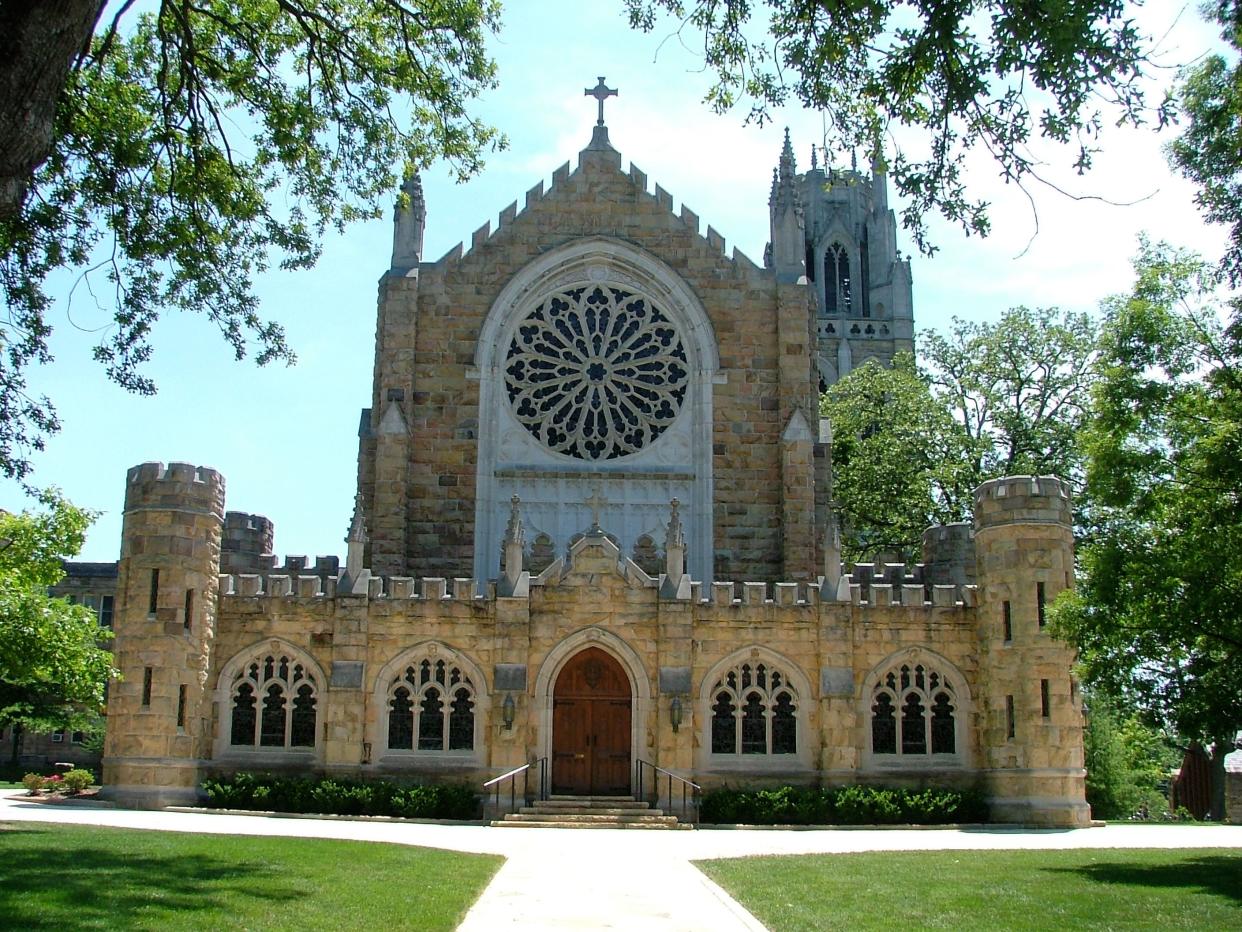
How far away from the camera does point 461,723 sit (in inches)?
987

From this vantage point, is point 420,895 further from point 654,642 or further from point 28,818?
point 654,642

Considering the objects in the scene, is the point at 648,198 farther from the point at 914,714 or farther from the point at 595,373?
the point at 914,714

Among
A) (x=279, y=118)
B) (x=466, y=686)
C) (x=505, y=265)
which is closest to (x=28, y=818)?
(x=466, y=686)

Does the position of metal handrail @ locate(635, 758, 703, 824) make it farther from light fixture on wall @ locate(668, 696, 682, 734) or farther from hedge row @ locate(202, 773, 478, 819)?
hedge row @ locate(202, 773, 478, 819)

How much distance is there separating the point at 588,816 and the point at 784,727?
4576 mm

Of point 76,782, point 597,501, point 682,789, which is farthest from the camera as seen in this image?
point 597,501

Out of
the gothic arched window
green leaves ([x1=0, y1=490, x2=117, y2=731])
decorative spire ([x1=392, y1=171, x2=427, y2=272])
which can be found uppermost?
the gothic arched window

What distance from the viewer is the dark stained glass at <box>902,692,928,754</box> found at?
25328 millimetres

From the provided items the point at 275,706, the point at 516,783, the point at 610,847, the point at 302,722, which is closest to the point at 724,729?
the point at 516,783

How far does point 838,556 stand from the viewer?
84.6 ft

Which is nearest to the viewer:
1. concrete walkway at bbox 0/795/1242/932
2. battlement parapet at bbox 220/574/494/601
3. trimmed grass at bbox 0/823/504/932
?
trimmed grass at bbox 0/823/504/932

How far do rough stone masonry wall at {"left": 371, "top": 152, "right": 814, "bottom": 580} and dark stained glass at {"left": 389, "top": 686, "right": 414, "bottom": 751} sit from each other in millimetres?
4507

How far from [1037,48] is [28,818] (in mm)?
17210

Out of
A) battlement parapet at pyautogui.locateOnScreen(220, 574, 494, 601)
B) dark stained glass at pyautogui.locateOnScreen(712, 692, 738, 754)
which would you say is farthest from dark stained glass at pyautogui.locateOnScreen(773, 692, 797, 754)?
battlement parapet at pyautogui.locateOnScreen(220, 574, 494, 601)
